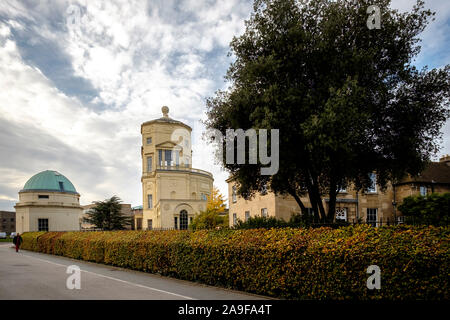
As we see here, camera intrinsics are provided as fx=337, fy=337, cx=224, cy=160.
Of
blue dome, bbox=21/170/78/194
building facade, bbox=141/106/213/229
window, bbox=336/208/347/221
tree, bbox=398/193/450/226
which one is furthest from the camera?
blue dome, bbox=21/170/78/194

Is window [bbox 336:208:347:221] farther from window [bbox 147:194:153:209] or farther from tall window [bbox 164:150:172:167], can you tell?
window [bbox 147:194:153:209]

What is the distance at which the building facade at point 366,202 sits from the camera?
27.3 meters

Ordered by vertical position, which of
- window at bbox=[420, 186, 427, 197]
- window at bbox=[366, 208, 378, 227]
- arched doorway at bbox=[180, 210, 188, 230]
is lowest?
arched doorway at bbox=[180, 210, 188, 230]

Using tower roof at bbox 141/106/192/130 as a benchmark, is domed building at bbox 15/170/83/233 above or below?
below

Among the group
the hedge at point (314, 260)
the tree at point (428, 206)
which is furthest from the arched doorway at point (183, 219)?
the hedge at point (314, 260)

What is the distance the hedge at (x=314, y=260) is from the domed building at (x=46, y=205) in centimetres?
4579

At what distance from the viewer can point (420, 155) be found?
14969mm

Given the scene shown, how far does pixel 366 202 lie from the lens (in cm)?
3053

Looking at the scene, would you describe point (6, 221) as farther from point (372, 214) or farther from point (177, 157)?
point (372, 214)

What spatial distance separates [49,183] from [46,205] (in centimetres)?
394

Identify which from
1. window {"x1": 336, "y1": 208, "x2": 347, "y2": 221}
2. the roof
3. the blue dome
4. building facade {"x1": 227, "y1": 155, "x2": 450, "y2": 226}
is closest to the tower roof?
the blue dome

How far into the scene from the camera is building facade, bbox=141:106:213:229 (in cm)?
5162

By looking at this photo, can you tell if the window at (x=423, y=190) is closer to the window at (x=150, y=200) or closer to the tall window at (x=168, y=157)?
the tall window at (x=168, y=157)
